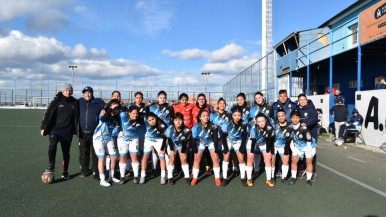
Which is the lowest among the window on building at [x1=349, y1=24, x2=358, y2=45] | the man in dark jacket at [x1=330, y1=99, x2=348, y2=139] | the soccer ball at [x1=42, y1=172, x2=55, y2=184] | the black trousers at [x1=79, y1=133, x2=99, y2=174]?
the soccer ball at [x1=42, y1=172, x2=55, y2=184]

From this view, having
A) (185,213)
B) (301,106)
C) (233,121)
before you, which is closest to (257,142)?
(233,121)

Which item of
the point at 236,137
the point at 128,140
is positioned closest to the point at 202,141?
the point at 236,137

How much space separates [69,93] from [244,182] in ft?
12.5

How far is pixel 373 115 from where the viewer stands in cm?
1073

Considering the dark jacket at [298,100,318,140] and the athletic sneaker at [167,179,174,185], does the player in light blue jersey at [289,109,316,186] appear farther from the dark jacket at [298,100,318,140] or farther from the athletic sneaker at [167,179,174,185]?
the athletic sneaker at [167,179,174,185]

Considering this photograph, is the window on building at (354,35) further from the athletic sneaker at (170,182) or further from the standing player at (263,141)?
the athletic sneaker at (170,182)

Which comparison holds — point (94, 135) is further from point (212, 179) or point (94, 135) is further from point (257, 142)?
point (257, 142)

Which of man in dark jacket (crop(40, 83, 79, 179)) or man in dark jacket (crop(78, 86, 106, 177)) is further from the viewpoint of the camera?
man in dark jacket (crop(78, 86, 106, 177))

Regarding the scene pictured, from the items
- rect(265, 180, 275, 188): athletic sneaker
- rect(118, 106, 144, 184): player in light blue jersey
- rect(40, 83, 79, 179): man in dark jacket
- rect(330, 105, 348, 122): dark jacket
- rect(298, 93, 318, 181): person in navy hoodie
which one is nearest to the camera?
rect(265, 180, 275, 188): athletic sneaker

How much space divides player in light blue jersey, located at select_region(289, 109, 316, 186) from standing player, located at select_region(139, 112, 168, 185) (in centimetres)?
252

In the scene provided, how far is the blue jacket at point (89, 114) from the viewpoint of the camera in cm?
609

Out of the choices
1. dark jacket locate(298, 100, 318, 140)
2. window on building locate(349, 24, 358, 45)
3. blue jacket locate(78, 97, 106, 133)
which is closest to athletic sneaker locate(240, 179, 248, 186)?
dark jacket locate(298, 100, 318, 140)

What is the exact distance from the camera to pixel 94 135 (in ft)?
19.5

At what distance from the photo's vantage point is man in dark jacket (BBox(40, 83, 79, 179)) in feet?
19.4
